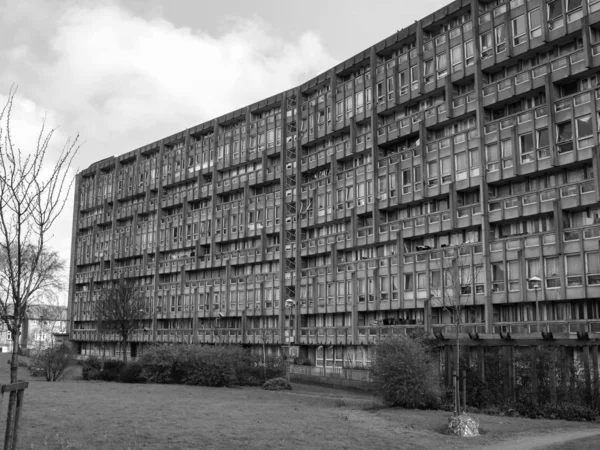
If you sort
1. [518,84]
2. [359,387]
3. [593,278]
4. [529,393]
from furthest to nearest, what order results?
[518,84] < [359,387] < [593,278] < [529,393]

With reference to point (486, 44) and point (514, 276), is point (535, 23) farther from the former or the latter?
point (514, 276)

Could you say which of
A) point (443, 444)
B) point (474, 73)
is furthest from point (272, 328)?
point (443, 444)

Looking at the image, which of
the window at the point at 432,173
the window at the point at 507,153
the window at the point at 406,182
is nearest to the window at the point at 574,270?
the window at the point at 507,153

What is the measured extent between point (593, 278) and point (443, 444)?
92.5ft

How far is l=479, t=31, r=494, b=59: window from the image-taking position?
180 ft

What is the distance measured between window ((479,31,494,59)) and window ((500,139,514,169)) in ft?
25.9

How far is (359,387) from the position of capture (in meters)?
Answer: 48.2

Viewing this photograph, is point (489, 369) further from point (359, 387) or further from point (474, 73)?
point (474, 73)

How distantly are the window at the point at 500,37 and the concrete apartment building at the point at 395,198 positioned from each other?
152mm

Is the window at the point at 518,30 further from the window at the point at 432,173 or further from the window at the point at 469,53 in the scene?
the window at the point at 432,173

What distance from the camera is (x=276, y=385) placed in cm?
4541

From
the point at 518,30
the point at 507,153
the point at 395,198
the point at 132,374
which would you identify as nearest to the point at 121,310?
the point at 132,374

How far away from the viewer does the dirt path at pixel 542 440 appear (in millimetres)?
20547

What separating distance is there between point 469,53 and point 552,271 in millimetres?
19726
